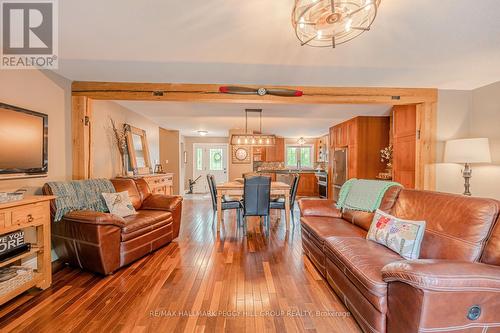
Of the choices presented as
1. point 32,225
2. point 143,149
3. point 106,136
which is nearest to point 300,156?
point 143,149

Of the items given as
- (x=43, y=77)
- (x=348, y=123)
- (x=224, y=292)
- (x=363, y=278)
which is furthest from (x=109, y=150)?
(x=348, y=123)

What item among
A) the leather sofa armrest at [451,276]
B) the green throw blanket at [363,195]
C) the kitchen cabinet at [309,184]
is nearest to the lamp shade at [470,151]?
the green throw blanket at [363,195]

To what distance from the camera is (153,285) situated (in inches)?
86.6

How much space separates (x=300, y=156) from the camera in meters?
9.05

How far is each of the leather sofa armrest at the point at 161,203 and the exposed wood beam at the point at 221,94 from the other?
1.47 m

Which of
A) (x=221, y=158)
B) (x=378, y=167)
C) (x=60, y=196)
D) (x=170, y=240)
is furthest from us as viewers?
(x=221, y=158)

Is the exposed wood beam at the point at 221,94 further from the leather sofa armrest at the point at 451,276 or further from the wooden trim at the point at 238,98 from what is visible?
the leather sofa armrest at the point at 451,276

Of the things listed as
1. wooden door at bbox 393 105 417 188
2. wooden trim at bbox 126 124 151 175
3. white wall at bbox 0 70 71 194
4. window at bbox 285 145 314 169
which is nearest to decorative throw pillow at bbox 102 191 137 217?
white wall at bbox 0 70 71 194

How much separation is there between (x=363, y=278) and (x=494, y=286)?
614 mm

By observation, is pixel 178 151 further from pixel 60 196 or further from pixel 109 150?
pixel 60 196

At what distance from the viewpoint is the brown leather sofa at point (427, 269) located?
3.79 ft

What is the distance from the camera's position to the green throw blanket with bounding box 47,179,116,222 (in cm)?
240

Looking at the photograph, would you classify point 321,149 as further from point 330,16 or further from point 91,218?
point 91,218

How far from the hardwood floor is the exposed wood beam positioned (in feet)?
6.98
